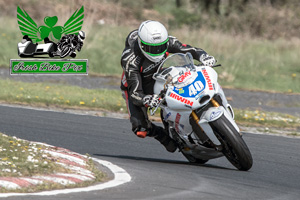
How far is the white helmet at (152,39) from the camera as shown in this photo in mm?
8250

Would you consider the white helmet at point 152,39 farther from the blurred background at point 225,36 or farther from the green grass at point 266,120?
the blurred background at point 225,36

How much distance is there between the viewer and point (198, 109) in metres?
7.93

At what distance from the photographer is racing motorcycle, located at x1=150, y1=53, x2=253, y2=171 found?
302 inches

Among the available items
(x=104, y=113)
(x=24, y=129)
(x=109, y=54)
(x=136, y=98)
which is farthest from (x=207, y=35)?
(x=136, y=98)

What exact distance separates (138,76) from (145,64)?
0.22 meters

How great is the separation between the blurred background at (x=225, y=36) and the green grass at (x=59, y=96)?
3.57 metres

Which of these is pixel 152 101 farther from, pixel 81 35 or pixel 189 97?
pixel 81 35

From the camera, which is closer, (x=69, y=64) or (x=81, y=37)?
(x=69, y=64)

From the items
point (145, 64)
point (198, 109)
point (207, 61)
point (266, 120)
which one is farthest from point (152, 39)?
point (266, 120)

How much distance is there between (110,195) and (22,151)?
1.71 meters

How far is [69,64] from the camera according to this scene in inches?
858

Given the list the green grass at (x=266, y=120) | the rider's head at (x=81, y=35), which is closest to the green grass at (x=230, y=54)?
the rider's head at (x=81, y=35)

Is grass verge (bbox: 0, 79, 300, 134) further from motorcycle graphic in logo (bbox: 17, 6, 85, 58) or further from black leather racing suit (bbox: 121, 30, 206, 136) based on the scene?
black leather racing suit (bbox: 121, 30, 206, 136)

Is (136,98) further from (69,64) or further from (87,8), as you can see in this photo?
(87,8)
